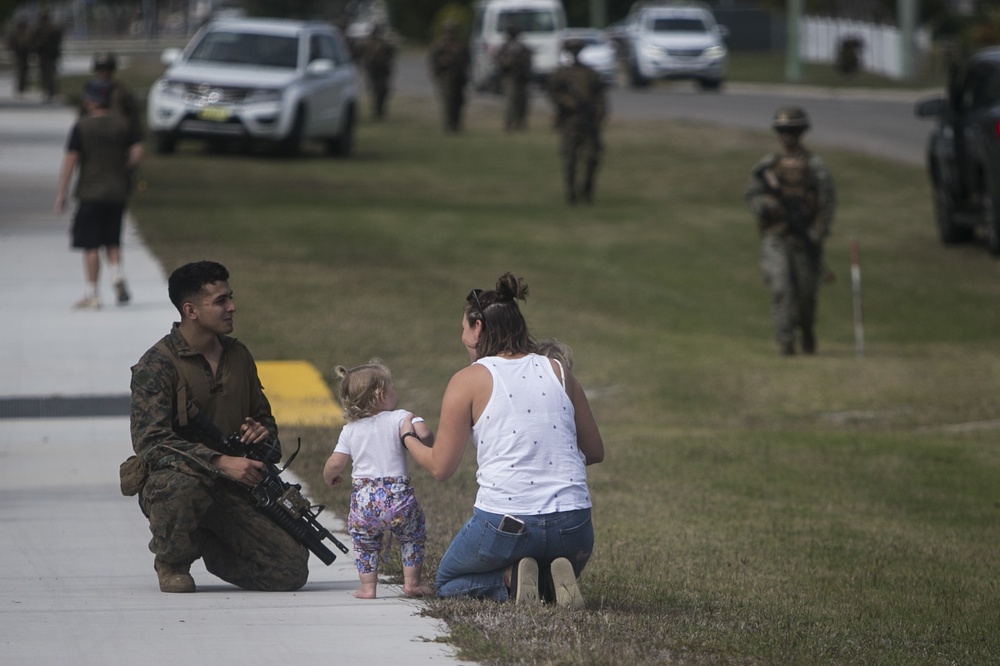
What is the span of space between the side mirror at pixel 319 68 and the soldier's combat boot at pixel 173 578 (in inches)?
770

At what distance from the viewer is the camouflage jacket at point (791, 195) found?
12.7 metres

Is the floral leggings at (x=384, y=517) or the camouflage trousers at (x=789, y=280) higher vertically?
the floral leggings at (x=384, y=517)

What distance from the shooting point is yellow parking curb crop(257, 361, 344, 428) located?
10.1 meters

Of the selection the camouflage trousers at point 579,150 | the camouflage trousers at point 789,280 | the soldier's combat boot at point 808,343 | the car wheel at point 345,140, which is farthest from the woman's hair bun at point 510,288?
the car wheel at point 345,140

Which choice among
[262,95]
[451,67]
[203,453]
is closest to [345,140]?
[262,95]

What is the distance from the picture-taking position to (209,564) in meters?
6.02

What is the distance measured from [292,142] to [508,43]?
290 inches

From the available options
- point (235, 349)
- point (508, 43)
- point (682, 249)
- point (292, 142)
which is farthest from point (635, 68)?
point (235, 349)

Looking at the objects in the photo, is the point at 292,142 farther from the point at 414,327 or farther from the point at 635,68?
the point at 635,68

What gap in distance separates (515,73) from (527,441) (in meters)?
26.6

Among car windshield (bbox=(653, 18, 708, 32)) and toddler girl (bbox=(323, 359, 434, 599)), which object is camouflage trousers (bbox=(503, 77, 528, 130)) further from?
toddler girl (bbox=(323, 359, 434, 599))

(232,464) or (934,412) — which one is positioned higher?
(232,464)

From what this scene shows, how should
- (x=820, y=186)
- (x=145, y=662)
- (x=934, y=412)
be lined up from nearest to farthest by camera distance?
(x=145, y=662) → (x=934, y=412) → (x=820, y=186)

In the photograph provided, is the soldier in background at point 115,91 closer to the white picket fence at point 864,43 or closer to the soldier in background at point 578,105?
the soldier in background at point 578,105
